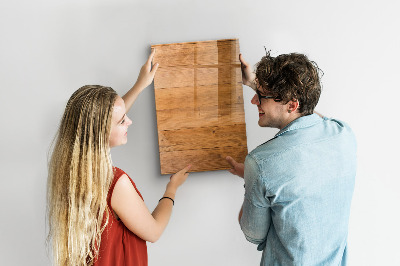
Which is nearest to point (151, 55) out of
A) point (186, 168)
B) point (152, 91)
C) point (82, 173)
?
point (152, 91)

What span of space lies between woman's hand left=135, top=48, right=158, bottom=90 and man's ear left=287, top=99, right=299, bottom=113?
683 mm

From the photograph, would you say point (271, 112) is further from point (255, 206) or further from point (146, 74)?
point (146, 74)

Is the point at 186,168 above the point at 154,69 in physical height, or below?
below

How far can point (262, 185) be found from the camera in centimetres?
138

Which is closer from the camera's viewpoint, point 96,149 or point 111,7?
point 96,149

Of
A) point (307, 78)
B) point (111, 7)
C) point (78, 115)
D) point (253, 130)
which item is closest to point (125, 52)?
point (111, 7)

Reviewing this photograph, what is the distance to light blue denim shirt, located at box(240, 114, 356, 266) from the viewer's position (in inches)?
53.8

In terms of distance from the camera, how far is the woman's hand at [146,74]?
183 cm

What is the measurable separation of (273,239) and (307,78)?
628 mm

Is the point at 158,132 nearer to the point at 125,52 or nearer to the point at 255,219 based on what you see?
the point at 125,52

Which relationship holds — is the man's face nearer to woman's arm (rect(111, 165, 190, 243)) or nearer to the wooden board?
the wooden board

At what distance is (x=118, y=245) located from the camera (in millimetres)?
1536

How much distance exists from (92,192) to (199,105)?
742mm

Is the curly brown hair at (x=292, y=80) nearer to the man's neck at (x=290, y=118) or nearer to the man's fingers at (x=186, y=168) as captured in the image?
the man's neck at (x=290, y=118)
